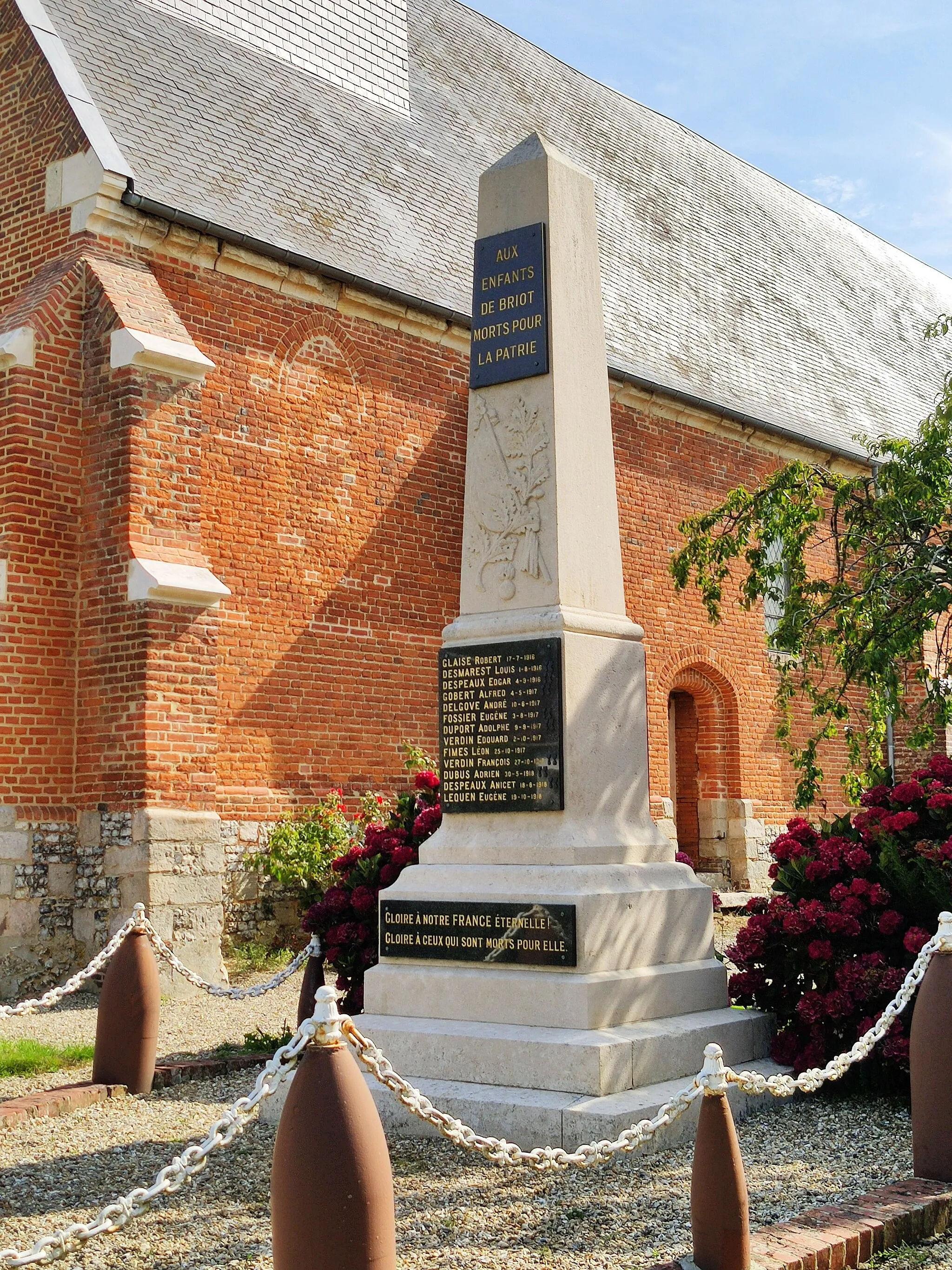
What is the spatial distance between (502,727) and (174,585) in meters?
4.67

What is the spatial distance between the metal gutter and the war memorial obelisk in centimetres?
149

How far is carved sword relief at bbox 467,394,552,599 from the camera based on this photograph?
245 inches

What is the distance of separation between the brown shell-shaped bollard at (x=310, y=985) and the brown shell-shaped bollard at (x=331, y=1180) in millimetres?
3809

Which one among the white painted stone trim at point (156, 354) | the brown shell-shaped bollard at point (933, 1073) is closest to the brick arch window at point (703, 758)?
the white painted stone trim at point (156, 354)

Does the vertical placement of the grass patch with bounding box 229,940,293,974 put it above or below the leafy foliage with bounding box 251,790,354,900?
below

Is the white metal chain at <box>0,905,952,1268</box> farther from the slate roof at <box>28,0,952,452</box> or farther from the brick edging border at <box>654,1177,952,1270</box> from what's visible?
the slate roof at <box>28,0,952,452</box>

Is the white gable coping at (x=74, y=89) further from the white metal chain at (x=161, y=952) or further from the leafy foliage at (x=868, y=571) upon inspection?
the white metal chain at (x=161, y=952)

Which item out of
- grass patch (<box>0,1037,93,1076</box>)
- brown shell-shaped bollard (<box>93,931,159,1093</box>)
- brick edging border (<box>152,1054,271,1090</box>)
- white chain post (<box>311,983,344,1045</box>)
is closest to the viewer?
white chain post (<box>311,983,344,1045</box>)

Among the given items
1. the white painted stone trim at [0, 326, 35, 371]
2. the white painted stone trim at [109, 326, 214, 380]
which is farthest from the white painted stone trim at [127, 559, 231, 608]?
the white painted stone trim at [0, 326, 35, 371]

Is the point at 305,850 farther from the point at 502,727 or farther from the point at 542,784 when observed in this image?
the point at 542,784

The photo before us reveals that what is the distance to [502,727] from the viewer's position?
6.14m

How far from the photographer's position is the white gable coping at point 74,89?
418 inches

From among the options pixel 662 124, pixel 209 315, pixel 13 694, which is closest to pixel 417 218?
pixel 209 315

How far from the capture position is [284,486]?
11.9 m
